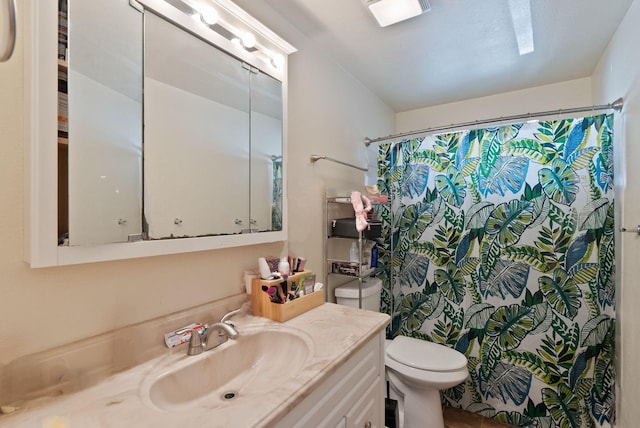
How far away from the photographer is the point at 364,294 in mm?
1888

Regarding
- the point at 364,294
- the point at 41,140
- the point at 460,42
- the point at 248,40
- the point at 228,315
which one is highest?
the point at 460,42

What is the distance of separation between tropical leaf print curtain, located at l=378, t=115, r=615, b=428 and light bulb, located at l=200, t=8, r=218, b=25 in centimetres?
152

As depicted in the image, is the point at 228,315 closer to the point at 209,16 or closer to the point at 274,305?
the point at 274,305

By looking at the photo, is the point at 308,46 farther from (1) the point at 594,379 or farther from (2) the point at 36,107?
(1) the point at 594,379

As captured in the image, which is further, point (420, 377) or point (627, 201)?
point (420, 377)

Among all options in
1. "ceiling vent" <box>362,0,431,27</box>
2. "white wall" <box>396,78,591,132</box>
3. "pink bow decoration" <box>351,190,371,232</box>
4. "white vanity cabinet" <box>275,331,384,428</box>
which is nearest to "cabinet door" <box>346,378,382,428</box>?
"white vanity cabinet" <box>275,331,384,428</box>

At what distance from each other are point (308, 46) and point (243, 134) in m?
0.81

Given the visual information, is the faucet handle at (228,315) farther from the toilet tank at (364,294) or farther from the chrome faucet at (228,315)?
the toilet tank at (364,294)

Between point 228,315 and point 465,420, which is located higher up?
point 228,315

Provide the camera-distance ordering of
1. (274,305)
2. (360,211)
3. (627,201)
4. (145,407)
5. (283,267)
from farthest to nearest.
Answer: (360,211)
(627,201)
(283,267)
(274,305)
(145,407)

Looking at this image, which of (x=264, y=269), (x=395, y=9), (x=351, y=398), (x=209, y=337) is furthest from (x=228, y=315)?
(x=395, y=9)

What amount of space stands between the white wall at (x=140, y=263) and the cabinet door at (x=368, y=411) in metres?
0.65

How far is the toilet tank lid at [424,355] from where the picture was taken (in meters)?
1.67

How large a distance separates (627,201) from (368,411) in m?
1.64
